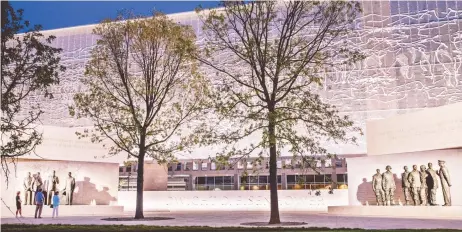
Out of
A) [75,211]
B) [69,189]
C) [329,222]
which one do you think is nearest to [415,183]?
[329,222]

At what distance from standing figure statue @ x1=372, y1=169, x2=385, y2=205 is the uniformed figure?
1615 millimetres

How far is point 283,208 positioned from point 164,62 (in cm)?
1231

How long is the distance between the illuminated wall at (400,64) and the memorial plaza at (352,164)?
3.2 inches

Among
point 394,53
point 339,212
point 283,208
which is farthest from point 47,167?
point 394,53

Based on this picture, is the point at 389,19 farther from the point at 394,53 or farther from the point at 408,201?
the point at 408,201

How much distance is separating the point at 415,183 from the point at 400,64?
20.4m

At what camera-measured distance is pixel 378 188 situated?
21.7 meters

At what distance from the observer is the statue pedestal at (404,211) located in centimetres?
1770

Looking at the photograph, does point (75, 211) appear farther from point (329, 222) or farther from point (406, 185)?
point (406, 185)

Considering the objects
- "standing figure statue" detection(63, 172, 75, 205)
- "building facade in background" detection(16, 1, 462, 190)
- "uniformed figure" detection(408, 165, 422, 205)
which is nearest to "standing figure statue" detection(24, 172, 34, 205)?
"standing figure statue" detection(63, 172, 75, 205)

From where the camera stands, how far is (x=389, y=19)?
3906cm

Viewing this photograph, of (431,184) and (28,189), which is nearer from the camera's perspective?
(431,184)

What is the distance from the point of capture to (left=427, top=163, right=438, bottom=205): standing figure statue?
63.4 feet

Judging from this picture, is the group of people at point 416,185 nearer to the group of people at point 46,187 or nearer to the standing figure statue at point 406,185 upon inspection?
the standing figure statue at point 406,185
